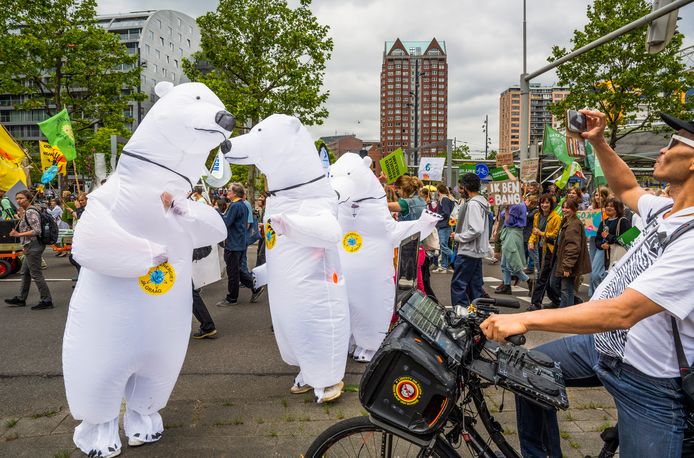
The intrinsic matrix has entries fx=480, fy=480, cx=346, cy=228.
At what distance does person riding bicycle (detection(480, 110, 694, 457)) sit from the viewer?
62.2 inches

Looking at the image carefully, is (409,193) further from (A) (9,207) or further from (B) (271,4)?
(B) (271,4)

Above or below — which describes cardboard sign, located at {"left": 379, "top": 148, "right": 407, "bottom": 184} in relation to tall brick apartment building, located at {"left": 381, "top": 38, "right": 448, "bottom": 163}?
below

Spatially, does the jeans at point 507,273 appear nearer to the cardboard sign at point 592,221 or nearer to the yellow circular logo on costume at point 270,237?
the cardboard sign at point 592,221

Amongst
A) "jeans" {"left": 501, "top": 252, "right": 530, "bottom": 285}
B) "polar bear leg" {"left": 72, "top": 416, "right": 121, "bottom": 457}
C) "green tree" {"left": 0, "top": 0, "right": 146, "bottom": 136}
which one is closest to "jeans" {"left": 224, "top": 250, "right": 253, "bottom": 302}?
"polar bear leg" {"left": 72, "top": 416, "right": 121, "bottom": 457}

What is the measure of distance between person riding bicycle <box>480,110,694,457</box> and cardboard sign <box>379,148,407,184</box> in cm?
608

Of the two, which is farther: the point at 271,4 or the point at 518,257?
the point at 271,4

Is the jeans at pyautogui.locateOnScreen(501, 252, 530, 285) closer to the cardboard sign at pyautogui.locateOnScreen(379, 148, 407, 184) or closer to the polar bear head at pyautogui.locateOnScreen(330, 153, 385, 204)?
the cardboard sign at pyautogui.locateOnScreen(379, 148, 407, 184)

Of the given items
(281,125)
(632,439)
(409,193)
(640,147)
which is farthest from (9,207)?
(640,147)

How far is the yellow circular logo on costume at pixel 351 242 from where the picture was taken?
4641 millimetres

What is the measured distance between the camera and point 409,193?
307 inches

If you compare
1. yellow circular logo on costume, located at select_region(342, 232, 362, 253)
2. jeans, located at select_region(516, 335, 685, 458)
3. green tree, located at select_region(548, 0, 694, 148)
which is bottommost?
jeans, located at select_region(516, 335, 685, 458)

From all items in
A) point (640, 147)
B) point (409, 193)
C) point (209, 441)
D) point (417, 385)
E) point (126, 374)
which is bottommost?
point (209, 441)

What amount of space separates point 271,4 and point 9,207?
41.8ft

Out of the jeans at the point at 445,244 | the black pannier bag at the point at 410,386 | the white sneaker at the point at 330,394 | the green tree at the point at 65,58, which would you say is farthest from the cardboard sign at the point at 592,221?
the green tree at the point at 65,58
